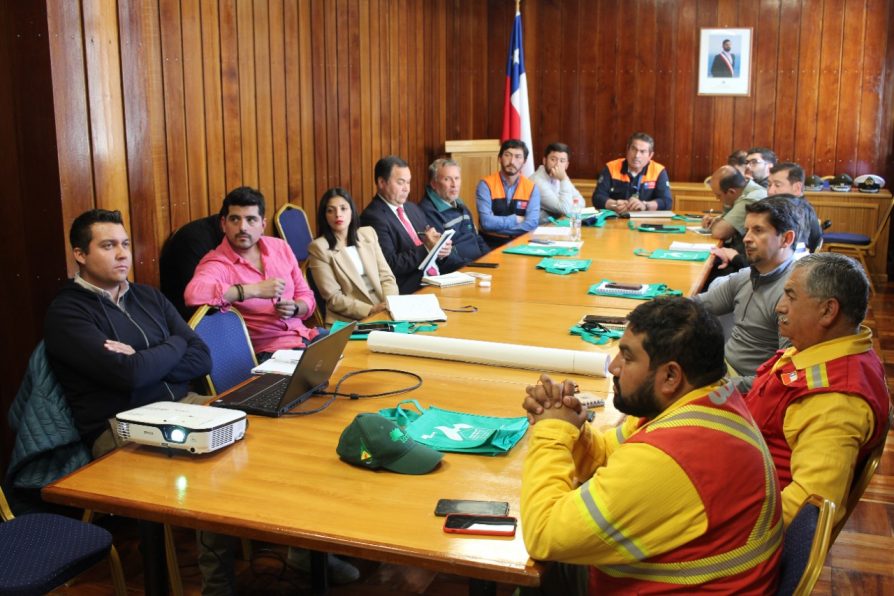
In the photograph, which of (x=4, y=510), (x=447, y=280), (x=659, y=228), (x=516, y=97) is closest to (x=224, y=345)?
(x=4, y=510)

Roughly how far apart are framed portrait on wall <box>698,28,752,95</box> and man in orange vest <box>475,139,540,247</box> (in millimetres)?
3192

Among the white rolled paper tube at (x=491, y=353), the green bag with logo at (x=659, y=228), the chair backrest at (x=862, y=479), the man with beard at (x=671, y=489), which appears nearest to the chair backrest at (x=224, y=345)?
the white rolled paper tube at (x=491, y=353)

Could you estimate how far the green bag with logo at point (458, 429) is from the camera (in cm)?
231

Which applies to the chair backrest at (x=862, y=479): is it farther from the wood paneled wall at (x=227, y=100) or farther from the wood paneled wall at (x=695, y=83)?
the wood paneled wall at (x=695, y=83)

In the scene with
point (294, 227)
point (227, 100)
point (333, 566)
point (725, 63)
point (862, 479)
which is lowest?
point (333, 566)

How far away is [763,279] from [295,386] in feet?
6.16

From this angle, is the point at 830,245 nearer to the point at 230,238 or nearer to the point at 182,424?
the point at 230,238

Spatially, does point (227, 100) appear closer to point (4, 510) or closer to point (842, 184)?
point (4, 510)

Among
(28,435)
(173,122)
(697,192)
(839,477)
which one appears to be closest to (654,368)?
(839,477)

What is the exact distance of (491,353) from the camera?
306 centimetres

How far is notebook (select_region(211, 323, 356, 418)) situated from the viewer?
255cm

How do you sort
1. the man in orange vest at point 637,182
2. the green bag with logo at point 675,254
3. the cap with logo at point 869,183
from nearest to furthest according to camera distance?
the green bag with logo at point 675,254 < the man in orange vest at point 637,182 < the cap with logo at point 869,183

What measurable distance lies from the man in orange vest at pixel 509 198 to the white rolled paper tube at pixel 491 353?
138 inches

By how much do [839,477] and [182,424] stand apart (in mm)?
1563
